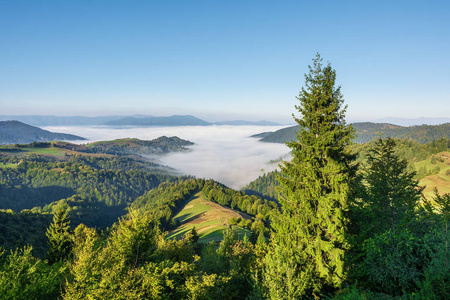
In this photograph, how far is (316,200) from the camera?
67.1ft

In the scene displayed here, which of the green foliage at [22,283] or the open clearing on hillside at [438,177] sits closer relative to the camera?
the green foliage at [22,283]

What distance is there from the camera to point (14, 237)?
254 feet

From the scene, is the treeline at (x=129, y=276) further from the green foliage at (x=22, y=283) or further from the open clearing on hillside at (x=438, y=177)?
the open clearing on hillside at (x=438, y=177)

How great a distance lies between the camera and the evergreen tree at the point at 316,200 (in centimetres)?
1827

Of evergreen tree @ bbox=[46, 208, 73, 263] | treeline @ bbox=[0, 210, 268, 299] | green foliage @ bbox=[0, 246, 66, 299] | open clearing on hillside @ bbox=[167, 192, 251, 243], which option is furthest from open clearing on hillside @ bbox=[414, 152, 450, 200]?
green foliage @ bbox=[0, 246, 66, 299]

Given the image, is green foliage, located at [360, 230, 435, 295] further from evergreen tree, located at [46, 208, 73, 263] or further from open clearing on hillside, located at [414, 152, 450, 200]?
open clearing on hillside, located at [414, 152, 450, 200]

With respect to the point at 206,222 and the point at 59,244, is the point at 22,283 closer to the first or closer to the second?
the point at 59,244

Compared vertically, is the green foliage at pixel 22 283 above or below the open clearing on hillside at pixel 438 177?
above

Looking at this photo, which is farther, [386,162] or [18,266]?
[386,162]

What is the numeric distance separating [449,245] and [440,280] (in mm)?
2984

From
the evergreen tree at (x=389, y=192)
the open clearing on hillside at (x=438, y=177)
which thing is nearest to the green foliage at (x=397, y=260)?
the evergreen tree at (x=389, y=192)

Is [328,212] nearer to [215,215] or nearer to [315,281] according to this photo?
[315,281]

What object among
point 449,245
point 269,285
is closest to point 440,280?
point 449,245

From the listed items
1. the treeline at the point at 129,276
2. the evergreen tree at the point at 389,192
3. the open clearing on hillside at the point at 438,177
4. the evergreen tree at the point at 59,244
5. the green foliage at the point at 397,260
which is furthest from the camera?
the open clearing on hillside at the point at 438,177
